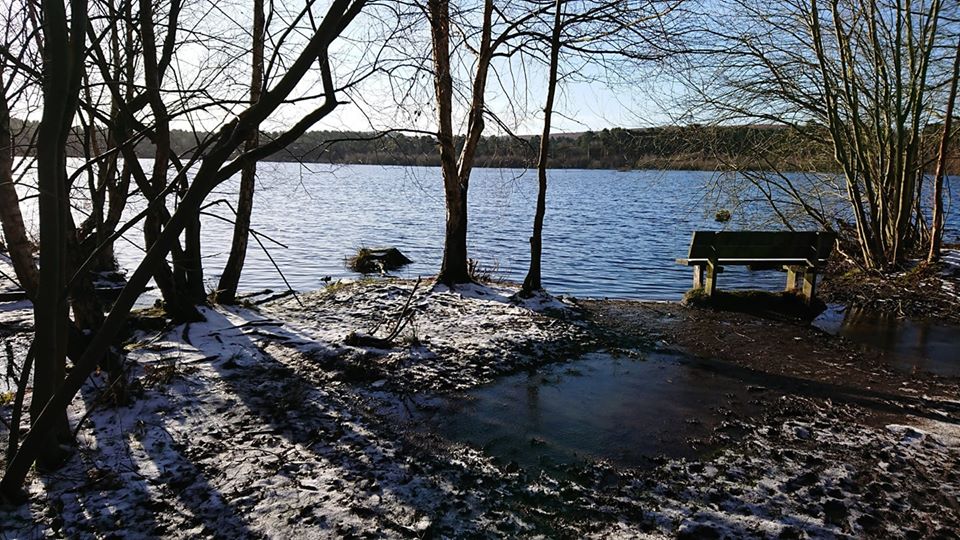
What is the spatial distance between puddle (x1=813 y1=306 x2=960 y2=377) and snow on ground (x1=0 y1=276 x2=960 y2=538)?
2.48m

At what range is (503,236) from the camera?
23312 mm

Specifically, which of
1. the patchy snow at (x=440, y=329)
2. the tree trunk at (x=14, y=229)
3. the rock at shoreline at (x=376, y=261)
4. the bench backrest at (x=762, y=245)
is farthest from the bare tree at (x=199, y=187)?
the rock at shoreline at (x=376, y=261)

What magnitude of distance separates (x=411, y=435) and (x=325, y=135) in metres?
6.29

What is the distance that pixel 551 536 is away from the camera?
3473mm

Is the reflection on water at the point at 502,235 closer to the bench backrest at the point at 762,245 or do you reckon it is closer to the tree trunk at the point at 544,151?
the tree trunk at the point at 544,151

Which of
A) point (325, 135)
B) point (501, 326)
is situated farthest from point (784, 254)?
point (325, 135)

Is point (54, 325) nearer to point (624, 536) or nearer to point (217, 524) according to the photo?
point (217, 524)

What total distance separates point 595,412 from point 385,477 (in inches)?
83.6

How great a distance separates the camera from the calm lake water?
14.5m

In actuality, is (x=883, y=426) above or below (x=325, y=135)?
below

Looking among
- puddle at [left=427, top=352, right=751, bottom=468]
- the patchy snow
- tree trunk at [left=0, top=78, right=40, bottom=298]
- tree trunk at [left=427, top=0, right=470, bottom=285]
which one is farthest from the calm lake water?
puddle at [left=427, top=352, right=751, bottom=468]

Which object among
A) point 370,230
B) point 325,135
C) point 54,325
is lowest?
point 370,230

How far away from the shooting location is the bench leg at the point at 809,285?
1002 centimetres

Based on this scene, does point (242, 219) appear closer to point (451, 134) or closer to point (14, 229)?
point (451, 134)
